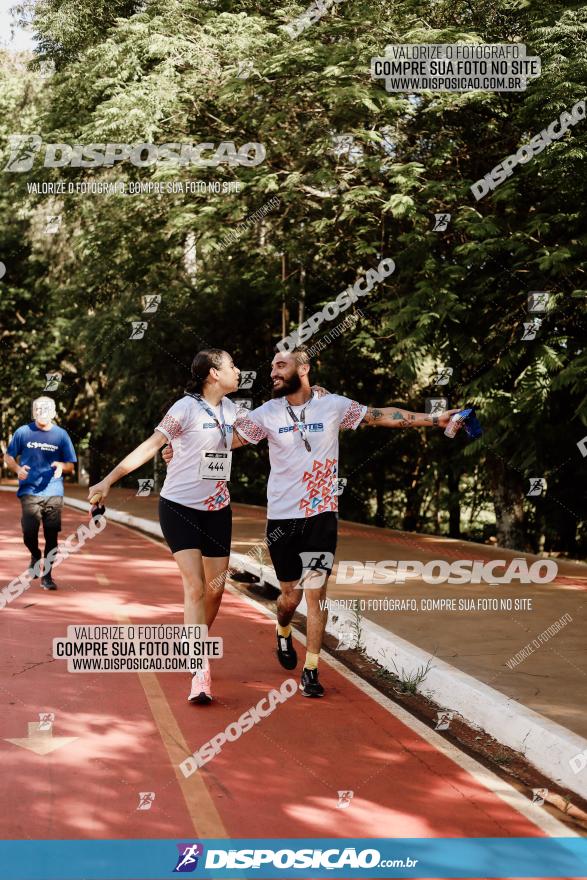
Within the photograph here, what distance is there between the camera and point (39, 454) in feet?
36.2

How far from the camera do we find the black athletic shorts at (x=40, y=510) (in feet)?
36.4

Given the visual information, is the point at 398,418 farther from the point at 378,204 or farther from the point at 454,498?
the point at 454,498

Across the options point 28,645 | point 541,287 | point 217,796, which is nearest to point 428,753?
point 217,796

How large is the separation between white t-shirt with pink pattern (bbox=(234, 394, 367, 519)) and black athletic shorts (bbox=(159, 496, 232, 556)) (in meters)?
0.36

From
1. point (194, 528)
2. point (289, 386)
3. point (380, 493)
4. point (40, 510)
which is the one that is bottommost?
point (380, 493)

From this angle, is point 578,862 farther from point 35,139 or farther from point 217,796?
point 35,139

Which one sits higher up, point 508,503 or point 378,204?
point 378,204

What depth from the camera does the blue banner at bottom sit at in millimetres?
4141

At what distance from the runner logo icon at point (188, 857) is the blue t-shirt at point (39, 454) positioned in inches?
279

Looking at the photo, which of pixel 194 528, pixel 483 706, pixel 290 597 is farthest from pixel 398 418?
pixel 483 706

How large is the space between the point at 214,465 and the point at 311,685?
5.38ft

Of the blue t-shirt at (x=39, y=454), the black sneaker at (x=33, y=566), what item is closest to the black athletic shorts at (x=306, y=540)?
the blue t-shirt at (x=39, y=454)

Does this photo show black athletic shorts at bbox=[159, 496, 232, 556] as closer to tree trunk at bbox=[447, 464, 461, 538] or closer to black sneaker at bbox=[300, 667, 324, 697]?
black sneaker at bbox=[300, 667, 324, 697]

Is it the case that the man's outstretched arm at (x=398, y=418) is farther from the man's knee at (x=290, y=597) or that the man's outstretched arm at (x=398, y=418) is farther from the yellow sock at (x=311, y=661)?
the yellow sock at (x=311, y=661)
